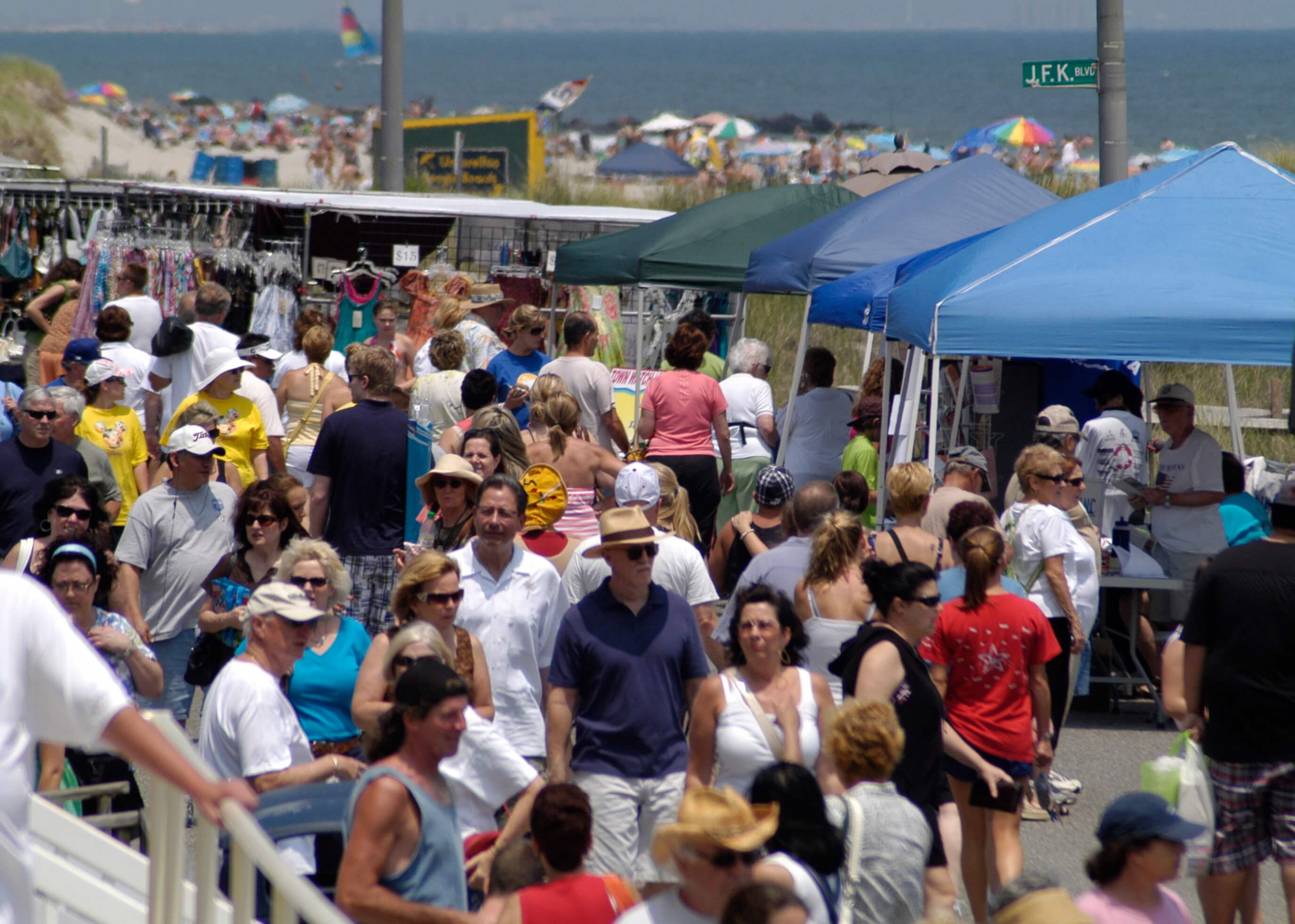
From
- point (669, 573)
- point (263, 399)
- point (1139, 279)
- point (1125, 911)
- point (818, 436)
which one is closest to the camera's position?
point (1125, 911)

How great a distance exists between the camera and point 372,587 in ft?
23.4

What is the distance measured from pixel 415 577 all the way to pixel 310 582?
0.42 meters

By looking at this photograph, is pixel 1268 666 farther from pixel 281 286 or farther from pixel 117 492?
pixel 281 286

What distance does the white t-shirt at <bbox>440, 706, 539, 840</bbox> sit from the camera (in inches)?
170

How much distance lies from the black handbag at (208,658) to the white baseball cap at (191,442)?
0.82 meters

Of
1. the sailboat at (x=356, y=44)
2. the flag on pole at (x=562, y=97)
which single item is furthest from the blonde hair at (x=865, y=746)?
the flag on pole at (x=562, y=97)

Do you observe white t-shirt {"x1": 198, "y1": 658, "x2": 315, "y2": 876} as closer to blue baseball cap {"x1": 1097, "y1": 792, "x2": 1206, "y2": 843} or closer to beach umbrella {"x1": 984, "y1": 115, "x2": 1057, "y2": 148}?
blue baseball cap {"x1": 1097, "y1": 792, "x2": 1206, "y2": 843}

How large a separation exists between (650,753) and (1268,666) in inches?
78.8

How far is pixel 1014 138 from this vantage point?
118ft

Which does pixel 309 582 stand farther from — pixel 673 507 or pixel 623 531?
pixel 673 507

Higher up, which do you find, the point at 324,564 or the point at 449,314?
the point at 449,314

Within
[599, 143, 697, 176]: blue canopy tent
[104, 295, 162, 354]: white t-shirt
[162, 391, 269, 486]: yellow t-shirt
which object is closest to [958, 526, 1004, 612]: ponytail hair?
[162, 391, 269, 486]: yellow t-shirt

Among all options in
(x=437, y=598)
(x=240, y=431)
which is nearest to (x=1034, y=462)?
(x=437, y=598)

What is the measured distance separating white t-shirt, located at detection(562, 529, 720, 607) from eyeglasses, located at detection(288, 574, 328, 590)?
1035 millimetres
